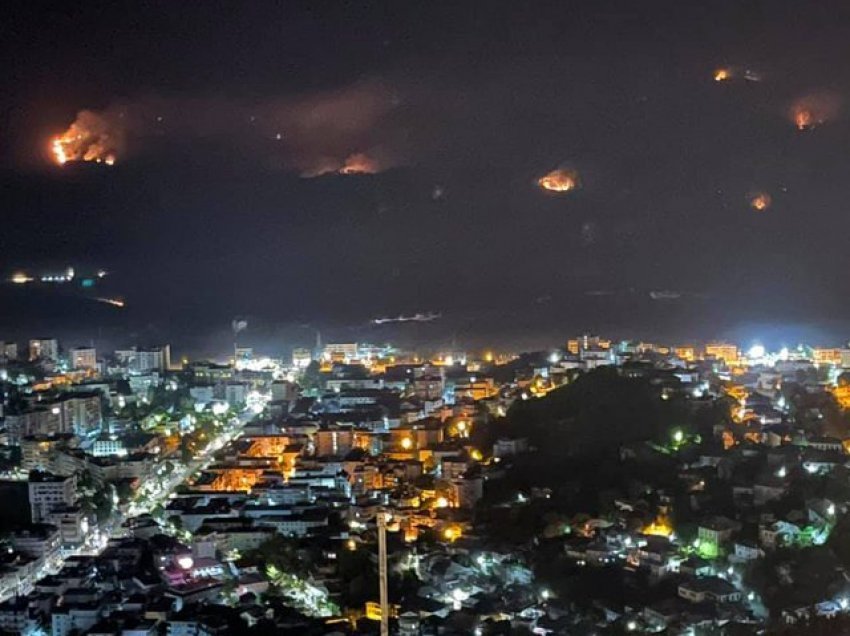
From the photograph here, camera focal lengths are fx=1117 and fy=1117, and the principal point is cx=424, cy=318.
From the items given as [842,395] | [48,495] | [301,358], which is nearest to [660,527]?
[842,395]

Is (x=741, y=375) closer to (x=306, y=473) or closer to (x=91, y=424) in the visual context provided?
(x=306, y=473)

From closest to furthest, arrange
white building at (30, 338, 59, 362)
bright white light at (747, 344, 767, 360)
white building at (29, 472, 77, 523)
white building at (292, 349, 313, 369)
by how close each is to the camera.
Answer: white building at (29, 472, 77, 523), bright white light at (747, 344, 767, 360), white building at (292, 349, 313, 369), white building at (30, 338, 59, 362)

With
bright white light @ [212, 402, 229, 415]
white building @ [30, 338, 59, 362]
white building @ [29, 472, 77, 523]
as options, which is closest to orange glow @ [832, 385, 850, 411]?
white building @ [29, 472, 77, 523]

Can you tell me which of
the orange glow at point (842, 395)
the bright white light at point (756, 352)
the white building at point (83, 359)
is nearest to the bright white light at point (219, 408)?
the white building at point (83, 359)

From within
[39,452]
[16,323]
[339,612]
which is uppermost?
[16,323]

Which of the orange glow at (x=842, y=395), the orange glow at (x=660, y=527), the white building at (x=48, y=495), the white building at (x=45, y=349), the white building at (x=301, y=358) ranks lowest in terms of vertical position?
the orange glow at (x=660, y=527)

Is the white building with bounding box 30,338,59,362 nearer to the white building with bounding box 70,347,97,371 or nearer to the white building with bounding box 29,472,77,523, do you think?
the white building with bounding box 70,347,97,371

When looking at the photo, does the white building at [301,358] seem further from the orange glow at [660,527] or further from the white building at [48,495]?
the orange glow at [660,527]

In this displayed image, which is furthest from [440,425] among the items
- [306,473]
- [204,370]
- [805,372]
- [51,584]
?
[204,370]

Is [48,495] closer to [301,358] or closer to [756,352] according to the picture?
[301,358]
